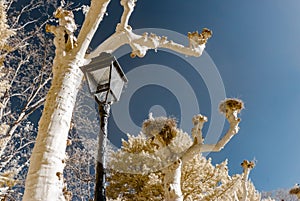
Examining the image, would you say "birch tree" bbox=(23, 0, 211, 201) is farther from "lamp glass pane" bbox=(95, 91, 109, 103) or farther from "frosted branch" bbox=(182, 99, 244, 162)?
"frosted branch" bbox=(182, 99, 244, 162)

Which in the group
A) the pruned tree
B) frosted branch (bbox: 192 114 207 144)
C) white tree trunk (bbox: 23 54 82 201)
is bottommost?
white tree trunk (bbox: 23 54 82 201)

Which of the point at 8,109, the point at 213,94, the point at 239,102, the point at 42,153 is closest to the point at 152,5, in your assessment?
the point at 213,94

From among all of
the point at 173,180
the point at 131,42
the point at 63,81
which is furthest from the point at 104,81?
the point at 173,180

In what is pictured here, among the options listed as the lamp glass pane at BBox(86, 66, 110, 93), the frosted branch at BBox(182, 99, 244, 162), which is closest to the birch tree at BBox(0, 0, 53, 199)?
the frosted branch at BBox(182, 99, 244, 162)

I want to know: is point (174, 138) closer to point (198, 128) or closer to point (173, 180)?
point (198, 128)

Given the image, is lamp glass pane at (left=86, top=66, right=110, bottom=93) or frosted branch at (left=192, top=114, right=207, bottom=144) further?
frosted branch at (left=192, top=114, right=207, bottom=144)

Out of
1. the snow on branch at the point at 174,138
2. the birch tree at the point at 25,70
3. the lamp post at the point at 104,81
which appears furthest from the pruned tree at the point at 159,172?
the lamp post at the point at 104,81

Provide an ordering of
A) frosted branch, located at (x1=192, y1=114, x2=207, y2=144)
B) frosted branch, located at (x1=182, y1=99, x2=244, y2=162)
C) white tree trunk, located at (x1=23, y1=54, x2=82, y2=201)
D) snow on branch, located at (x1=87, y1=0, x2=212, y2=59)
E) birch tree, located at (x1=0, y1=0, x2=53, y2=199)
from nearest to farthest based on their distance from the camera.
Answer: white tree trunk, located at (x1=23, y1=54, x2=82, y2=201) < snow on branch, located at (x1=87, y1=0, x2=212, y2=59) < frosted branch, located at (x1=182, y1=99, x2=244, y2=162) < frosted branch, located at (x1=192, y1=114, x2=207, y2=144) < birch tree, located at (x1=0, y1=0, x2=53, y2=199)

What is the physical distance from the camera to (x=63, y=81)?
302 cm

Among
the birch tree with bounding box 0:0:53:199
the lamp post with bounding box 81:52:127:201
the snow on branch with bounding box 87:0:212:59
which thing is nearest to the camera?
the lamp post with bounding box 81:52:127:201

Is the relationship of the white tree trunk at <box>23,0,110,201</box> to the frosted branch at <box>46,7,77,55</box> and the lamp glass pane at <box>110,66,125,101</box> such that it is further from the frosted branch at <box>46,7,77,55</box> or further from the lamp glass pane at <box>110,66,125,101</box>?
the lamp glass pane at <box>110,66,125,101</box>

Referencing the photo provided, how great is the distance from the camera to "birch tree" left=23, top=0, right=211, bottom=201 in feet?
7.86

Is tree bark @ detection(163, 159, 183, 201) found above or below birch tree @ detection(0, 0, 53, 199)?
below

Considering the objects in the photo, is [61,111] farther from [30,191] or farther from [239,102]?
[239,102]
